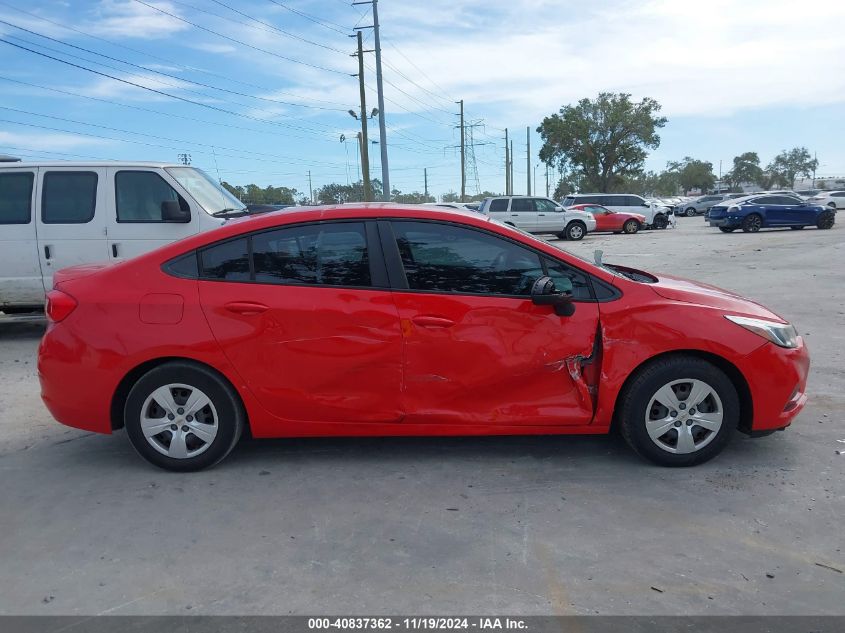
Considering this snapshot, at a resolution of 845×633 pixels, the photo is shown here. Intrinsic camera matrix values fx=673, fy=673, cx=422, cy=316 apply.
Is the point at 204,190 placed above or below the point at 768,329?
above

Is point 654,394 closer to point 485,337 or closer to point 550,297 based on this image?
point 550,297

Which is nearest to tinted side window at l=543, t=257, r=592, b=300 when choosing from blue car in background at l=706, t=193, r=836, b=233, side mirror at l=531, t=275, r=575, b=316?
side mirror at l=531, t=275, r=575, b=316

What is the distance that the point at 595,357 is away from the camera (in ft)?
13.2

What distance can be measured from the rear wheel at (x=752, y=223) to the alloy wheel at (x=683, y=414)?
26.8 m

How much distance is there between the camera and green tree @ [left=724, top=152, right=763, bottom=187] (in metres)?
115

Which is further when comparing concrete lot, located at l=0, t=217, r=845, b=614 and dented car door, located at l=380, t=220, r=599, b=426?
dented car door, located at l=380, t=220, r=599, b=426

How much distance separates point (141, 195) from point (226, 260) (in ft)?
14.5

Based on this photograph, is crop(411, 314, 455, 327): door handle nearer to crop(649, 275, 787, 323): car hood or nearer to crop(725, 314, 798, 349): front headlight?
crop(649, 275, 787, 323): car hood

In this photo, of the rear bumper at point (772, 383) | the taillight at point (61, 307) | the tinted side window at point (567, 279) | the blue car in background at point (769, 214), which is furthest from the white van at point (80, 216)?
the blue car in background at point (769, 214)

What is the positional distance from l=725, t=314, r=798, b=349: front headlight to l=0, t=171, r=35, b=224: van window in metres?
7.62

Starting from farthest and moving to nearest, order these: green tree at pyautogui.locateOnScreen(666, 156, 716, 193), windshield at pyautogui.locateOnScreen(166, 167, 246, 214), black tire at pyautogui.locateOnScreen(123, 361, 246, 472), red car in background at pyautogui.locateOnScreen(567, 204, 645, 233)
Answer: green tree at pyautogui.locateOnScreen(666, 156, 716, 193) < red car in background at pyautogui.locateOnScreen(567, 204, 645, 233) < windshield at pyautogui.locateOnScreen(166, 167, 246, 214) < black tire at pyautogui.locateOnScreen(123, 361, 246, 472)

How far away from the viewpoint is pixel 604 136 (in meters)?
63.0

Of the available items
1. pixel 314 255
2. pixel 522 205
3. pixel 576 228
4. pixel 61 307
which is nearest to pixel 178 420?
pixel 61 307

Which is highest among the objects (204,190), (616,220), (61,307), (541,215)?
(541,215)
